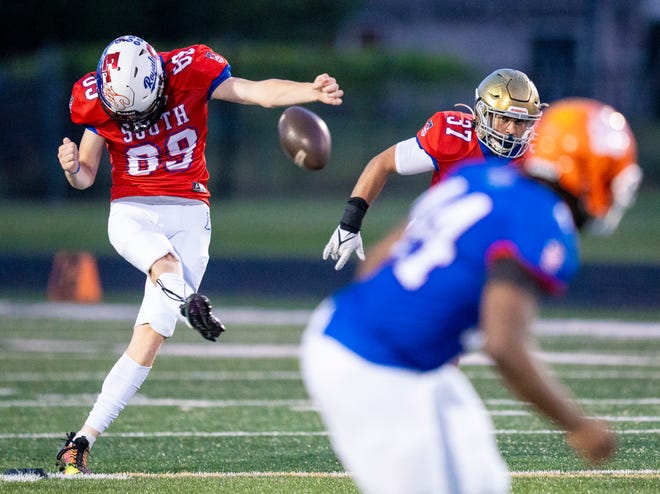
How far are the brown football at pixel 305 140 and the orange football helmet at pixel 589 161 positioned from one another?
2.45 metres

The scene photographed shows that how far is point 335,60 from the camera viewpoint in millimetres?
26484

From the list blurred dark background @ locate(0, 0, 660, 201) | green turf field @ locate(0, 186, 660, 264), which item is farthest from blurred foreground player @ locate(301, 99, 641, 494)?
blurred dark background @ locate(0, 0, 660, 201)

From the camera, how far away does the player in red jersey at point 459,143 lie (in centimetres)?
613

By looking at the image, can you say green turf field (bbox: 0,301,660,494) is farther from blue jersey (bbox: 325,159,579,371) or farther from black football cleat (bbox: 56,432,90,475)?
blue jersey (bbox: 325,159,579,371)

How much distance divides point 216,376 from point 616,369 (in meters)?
2.88

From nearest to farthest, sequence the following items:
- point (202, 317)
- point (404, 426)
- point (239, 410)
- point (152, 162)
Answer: point (404, 426) → point (202, 317) → point (152, 162) → point (239, 410)

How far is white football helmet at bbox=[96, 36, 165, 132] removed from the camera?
229 inches

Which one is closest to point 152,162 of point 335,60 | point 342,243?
point 342,243

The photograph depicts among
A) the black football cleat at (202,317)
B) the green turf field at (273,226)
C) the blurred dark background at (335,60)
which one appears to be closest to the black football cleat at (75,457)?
the black football cleat at (202,317)

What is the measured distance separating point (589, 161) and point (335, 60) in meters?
23.4

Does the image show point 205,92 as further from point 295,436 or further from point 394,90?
point 394,90

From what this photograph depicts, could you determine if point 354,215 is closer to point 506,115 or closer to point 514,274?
point 506,115

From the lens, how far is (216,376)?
9.10 m

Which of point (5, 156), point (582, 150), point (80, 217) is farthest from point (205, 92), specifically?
point (5, 156)
